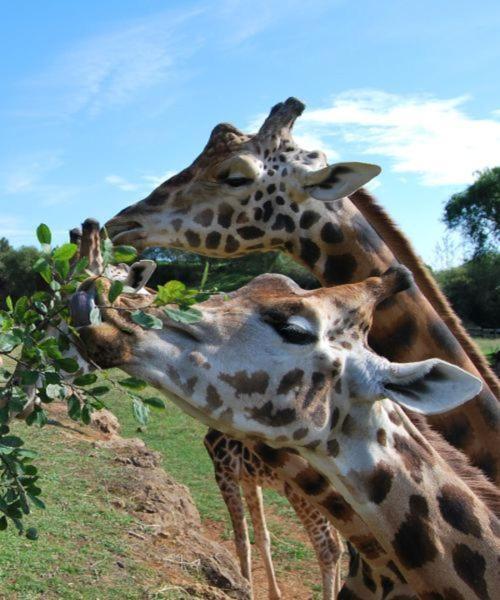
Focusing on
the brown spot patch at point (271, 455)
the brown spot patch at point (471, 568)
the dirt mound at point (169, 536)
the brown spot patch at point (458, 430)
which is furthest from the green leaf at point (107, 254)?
the dirt mound at point (169, 536)

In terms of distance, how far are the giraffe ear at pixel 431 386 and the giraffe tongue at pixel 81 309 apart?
3.79 feet

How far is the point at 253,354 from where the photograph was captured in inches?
122

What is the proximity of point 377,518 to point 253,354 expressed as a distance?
78 centimetres

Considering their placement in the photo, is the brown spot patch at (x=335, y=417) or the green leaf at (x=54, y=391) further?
the brown spot patch at (x=335, y=417)

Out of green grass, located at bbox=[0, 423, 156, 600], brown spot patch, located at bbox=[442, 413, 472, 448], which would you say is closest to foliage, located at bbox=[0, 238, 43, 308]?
green grass, located at bbox=[0, 423, 156, 600]

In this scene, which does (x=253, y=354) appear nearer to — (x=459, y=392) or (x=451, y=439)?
(x=459, y=392)

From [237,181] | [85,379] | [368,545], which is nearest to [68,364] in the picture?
[85,379]

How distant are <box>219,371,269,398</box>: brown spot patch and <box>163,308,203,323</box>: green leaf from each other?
32 centimetres

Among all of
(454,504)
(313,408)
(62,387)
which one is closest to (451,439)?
(454,504)

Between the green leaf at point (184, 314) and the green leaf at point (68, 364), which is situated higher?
the green leaf at point (184, 314)

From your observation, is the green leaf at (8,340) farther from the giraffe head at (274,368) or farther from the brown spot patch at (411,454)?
the brown spot patch at (411,454)

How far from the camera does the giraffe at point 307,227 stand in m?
4.64

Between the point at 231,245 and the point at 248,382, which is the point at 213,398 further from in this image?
Result: the point at 231,245

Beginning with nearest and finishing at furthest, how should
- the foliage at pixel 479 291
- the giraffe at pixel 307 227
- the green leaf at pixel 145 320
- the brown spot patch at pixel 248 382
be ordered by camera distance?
the green leaf at pixel 145 320
the brown spot patch at pixel 248 382
the giraffe at pixel 307 227
the foliage at pixel 479 291
